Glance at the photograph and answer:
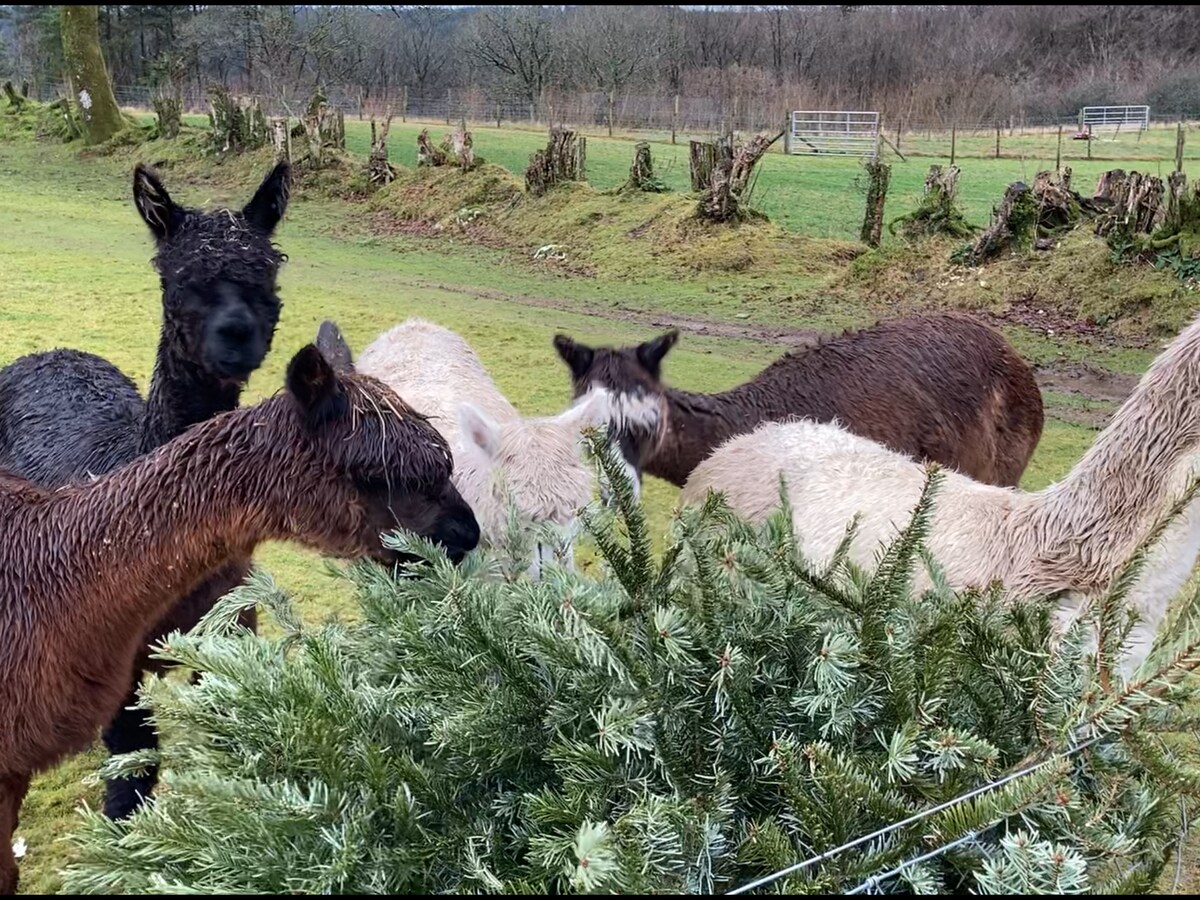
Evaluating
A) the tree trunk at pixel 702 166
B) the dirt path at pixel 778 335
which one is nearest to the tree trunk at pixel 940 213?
the dirt path at pixel 778 335

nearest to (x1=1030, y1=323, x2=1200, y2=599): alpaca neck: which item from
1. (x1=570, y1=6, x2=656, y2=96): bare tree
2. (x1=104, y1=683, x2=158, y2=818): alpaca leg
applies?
(x1=104, y1=683, x2=158, y2=818): alpaca leg

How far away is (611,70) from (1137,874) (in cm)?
3974

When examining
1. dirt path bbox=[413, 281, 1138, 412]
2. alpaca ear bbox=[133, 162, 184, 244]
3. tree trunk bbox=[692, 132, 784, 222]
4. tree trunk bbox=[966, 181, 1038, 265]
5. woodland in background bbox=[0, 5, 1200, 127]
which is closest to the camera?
alpaca ear bbox=[133, 162, 184, 244]

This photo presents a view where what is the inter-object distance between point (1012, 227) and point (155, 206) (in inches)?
502

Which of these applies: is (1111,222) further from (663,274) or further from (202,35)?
(202,35)

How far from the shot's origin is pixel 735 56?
39.0 meters

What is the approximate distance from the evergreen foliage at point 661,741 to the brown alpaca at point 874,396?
3.19m

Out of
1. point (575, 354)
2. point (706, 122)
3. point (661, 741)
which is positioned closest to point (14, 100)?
point (706, 122)

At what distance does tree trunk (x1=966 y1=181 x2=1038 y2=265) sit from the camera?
44.3ft

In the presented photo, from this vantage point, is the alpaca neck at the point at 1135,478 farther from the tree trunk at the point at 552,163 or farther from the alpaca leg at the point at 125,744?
the tree trunk at the point at 552,163

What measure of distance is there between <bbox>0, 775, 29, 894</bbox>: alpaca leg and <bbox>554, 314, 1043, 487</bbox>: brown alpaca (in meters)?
2.98

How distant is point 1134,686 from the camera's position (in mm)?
1421

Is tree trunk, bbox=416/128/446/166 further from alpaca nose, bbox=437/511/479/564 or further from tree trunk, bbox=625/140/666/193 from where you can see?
alpaca nose, bbox=437/511/479/564

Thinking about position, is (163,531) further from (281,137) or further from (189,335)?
(281,137)
